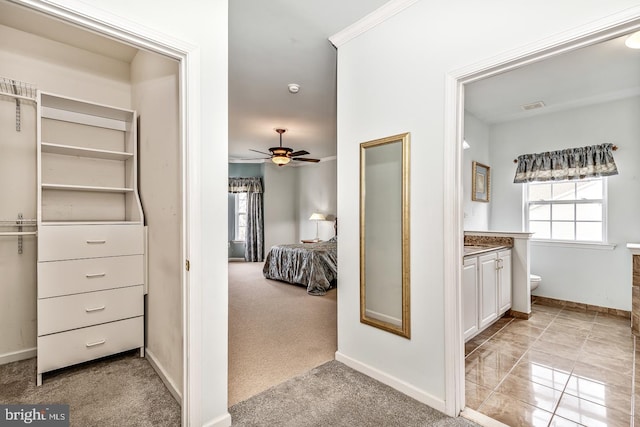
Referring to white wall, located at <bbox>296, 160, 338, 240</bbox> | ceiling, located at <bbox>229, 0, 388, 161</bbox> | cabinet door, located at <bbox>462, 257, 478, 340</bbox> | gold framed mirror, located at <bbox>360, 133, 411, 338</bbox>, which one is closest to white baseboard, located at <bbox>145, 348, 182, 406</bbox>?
gold framed mirror, located at <bbox>360, 133, 411, 338</bbox>

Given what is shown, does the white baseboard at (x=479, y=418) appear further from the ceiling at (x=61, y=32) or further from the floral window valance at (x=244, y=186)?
the floral window valance at (x=244, y=186)

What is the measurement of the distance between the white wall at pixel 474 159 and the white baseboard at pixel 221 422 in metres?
3.48

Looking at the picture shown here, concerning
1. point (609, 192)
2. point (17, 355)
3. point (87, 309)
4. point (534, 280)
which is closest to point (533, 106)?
point (609, 192)

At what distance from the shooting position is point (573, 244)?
4027mm

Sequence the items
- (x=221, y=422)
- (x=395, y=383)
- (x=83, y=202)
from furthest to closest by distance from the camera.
A: (x=83, y=202) < (x=395, y=383) < (x=221, y=422)

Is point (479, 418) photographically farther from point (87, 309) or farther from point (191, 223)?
point (87, 309)

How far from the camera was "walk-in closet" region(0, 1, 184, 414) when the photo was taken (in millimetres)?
2184

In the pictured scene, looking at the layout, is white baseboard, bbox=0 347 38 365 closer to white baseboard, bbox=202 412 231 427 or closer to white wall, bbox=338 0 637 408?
white baseboard, bbox=202 412 231 427

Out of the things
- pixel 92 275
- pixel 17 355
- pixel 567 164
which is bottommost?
pixel 17 355

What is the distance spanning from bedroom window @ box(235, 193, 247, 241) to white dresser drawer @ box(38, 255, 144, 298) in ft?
18.9

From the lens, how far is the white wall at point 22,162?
2.45 metres

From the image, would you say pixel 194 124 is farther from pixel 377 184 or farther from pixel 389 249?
pixel 389 249

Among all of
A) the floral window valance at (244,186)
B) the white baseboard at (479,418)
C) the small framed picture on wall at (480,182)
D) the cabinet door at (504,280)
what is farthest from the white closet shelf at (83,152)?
the floral window valance at (244,186)

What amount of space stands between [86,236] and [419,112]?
8.22 feet
